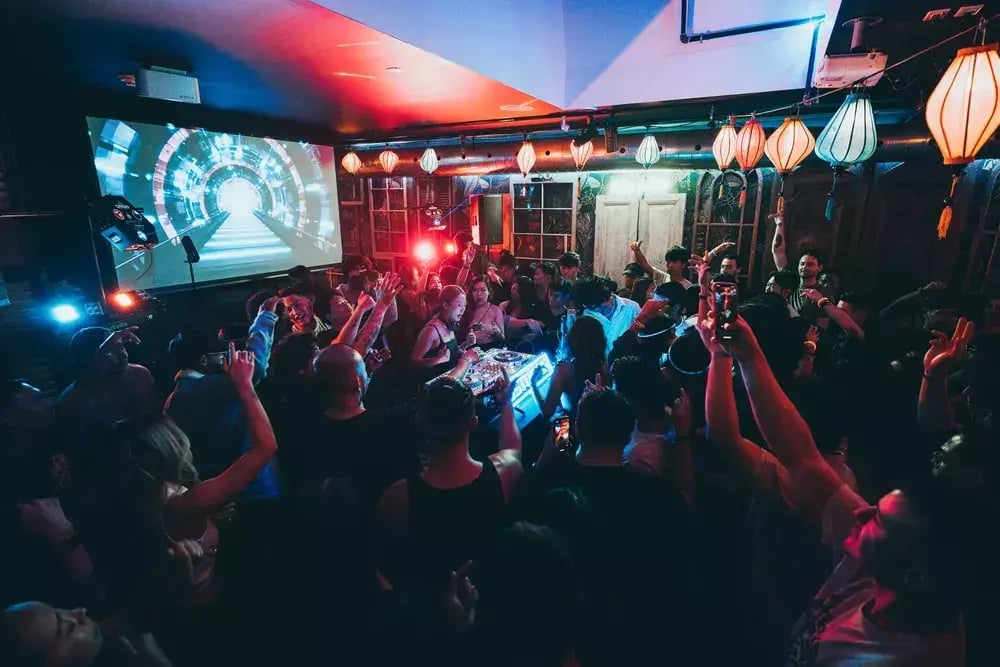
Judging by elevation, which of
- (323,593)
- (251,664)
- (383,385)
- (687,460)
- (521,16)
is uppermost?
(521,16)

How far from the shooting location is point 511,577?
129cm

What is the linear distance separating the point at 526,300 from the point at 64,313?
5.93 metres

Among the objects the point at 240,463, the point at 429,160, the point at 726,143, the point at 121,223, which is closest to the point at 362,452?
the point at 240,463

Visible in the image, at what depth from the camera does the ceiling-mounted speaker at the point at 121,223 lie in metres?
5.28

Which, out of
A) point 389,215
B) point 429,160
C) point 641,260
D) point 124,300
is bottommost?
point 124,300

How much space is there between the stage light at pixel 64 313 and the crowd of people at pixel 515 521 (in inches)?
159

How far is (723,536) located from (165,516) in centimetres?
259

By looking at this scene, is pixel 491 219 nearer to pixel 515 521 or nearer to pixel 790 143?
pixel 790 143

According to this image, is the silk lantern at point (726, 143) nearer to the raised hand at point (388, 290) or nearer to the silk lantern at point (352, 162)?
the raised hand at point (388, 290)

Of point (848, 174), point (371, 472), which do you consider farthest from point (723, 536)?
point (848, 174)

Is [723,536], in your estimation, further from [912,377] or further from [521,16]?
[521,16]

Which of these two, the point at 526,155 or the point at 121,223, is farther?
the point at 526,155

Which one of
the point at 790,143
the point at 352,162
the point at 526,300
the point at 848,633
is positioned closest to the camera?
the point at 848,633

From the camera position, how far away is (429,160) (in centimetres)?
817
